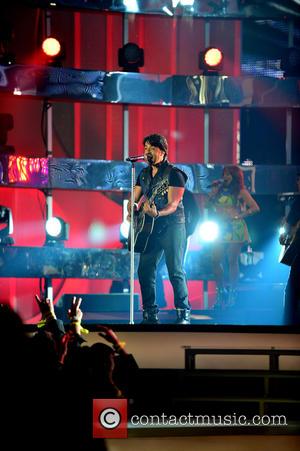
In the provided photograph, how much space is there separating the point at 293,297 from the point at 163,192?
55.5 inches

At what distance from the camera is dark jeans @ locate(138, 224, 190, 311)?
6.45 m

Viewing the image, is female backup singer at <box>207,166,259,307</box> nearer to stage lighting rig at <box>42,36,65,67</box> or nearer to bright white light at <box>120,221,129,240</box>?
bright white light at <box>120,221,129,240</box>

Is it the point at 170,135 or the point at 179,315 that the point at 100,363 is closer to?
the point at 179,315

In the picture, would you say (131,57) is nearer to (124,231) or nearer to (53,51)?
(53,51)

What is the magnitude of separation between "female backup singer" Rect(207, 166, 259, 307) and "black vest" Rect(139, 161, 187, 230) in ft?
2.83

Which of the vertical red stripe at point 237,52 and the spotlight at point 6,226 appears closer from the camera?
the spotlight at point 6,226

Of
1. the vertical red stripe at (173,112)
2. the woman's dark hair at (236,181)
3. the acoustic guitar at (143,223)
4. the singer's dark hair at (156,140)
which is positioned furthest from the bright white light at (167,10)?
the acoustic guitar at (143,223)

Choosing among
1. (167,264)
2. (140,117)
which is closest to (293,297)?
(167,264)

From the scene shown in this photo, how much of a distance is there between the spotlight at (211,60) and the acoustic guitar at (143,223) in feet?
5.89

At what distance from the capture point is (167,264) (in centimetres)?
651

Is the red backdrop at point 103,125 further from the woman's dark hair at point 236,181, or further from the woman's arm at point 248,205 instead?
the woman's arm at point 248,205

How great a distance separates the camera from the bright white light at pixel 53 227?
7.40 metres

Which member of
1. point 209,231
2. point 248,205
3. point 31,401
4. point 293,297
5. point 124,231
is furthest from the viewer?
point 124,231

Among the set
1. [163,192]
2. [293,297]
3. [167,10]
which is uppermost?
Answer: [167,10]
